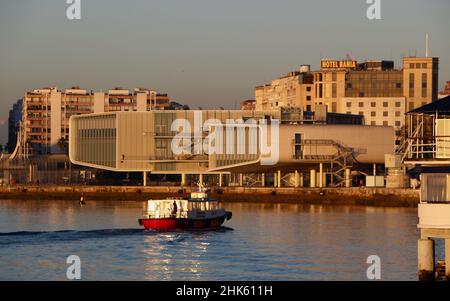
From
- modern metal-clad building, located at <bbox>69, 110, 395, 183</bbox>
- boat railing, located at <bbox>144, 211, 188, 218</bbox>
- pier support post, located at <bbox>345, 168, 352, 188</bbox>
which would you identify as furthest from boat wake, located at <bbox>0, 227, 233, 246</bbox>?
pier support post, located at <bbox>345, 168, 352, 188</bbox>

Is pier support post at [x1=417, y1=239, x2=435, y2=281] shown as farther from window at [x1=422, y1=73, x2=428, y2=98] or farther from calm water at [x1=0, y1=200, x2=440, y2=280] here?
window at [x1=422, y1=73, x2=428, y2=98]

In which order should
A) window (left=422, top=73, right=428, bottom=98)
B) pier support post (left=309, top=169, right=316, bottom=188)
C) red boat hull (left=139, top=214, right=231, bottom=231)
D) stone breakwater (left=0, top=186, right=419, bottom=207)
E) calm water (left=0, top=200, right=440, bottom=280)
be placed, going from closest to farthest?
calm water (left=0, top=200, right=440, bottom=280)
red boat hull (left=139, top=214, right=231, bottom=231)
stone breakwater (left=0, top=186, right=419, bottom=207)
pier support post (left=309, top=169, right=316, bottom=188)
window (left=422, top=73, right=428, bottom=98)

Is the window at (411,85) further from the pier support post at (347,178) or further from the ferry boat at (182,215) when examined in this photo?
the ferry boat at (182,215)

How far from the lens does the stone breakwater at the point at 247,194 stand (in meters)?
127

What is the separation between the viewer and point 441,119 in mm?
46406

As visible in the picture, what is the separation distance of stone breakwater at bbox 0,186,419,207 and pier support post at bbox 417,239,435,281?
76204 mm

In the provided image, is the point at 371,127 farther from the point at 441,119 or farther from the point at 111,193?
the point at 441,119

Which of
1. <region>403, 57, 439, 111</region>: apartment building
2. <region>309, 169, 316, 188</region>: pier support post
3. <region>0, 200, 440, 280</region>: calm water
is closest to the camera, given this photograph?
<region>0, 200, 440, 280</region>: calm water

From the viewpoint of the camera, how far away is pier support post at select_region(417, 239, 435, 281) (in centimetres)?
4584

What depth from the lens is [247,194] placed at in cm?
13675

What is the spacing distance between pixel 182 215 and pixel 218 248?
15.5 meters

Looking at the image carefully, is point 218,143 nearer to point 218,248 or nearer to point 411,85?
point 411,85

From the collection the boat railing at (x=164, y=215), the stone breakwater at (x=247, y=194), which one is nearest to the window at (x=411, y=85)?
the stone breakwater at (x=247, y=194)
